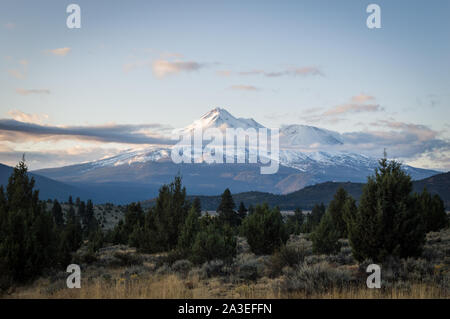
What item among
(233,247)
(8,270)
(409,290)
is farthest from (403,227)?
(8,270)

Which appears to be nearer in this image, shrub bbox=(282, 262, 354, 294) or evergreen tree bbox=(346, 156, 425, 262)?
shrub bbox=(282, 262, 354, 294)

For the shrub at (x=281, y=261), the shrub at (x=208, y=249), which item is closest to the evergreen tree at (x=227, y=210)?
the shrub at (x=208, y=249)

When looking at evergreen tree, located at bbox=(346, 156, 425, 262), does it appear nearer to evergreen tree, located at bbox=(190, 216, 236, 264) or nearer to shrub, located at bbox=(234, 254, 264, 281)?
shrub, located at bbox=(234, 254, 264, 281)

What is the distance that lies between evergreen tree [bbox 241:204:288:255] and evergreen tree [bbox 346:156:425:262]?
693cm

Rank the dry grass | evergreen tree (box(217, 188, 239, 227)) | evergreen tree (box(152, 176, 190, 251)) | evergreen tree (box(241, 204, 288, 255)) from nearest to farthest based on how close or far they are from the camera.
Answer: the dry grass < evergreen tree (box(241, 204, 288, 255)) < evergreen tree (box(152, 176, 190, 251)) < evergreen tree (box(217, 188, 239, 227))

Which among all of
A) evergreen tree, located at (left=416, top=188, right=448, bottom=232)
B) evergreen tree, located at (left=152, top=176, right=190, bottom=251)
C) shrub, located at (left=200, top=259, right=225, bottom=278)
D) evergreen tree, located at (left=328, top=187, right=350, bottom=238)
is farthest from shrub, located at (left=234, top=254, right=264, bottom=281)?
evergreen tree, located at (left=416, top=188, right=448, bottom=232)

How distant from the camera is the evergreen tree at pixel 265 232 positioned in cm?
1984

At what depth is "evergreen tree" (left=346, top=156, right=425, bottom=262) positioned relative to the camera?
12727 millimetres

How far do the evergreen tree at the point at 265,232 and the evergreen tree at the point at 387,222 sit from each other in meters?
6.93

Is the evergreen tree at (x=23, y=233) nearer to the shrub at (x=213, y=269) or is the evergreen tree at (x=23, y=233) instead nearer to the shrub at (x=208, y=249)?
the shrub at (x=208, y=249)

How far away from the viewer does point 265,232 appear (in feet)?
65.6

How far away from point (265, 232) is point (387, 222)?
8.20m

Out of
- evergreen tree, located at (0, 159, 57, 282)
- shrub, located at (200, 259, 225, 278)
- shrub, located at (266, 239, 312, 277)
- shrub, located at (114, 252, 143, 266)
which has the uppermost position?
evergreen tree, located at (0, 159, 57, 282)

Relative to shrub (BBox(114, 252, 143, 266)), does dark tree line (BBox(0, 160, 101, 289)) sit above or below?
above
